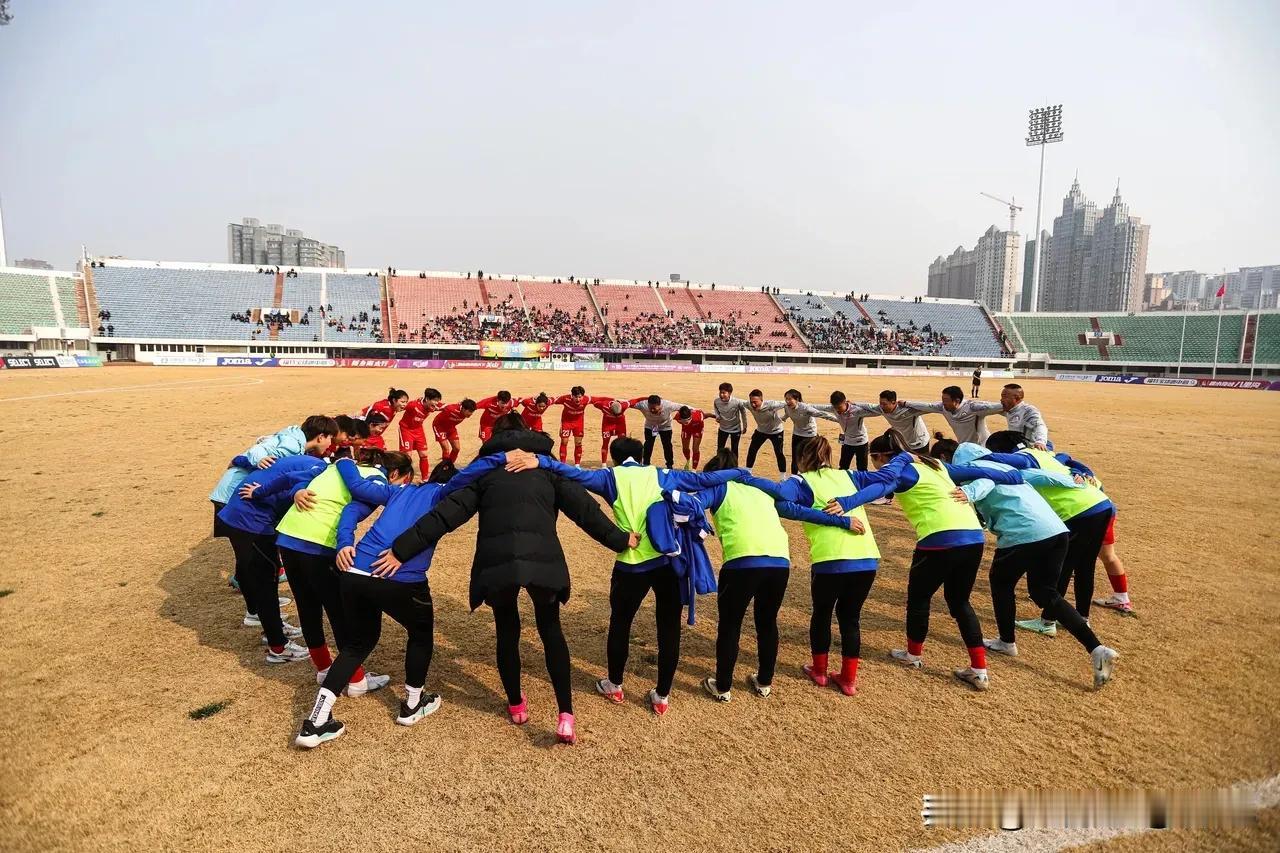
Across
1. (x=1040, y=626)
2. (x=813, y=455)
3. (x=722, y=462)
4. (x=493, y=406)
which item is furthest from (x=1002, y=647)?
(x=493, y=406)

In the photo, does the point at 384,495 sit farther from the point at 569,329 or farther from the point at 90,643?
the point at 569,329

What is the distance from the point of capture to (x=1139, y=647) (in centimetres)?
570

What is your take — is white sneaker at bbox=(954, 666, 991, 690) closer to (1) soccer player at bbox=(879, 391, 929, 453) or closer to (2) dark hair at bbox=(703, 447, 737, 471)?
(2) dark hair at bbox=(703, 447, 737, 471)

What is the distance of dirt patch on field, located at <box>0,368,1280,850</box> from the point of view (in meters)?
3.51

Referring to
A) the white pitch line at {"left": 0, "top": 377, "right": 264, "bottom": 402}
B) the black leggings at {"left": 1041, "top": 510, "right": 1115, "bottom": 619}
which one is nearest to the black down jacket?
the black leggings at {"left": 1041, "top": 510, "right": 1115, "bottom": 619}

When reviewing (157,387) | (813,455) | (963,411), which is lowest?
(157,387)

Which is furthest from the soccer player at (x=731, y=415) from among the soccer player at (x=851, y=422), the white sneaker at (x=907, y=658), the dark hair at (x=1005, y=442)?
the white sneaker at (x=907, y=658)

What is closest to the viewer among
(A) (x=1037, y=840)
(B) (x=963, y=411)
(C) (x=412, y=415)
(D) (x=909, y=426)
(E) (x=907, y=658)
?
(A) (x=1037, y=840)

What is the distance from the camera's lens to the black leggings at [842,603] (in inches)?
186

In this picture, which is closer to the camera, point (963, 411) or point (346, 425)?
point (346, 425)

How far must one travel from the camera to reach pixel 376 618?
14.3ft

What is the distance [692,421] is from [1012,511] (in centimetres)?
769

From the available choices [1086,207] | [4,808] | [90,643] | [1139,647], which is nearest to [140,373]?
[90,643]

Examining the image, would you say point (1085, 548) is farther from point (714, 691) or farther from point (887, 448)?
point (714, 691)
